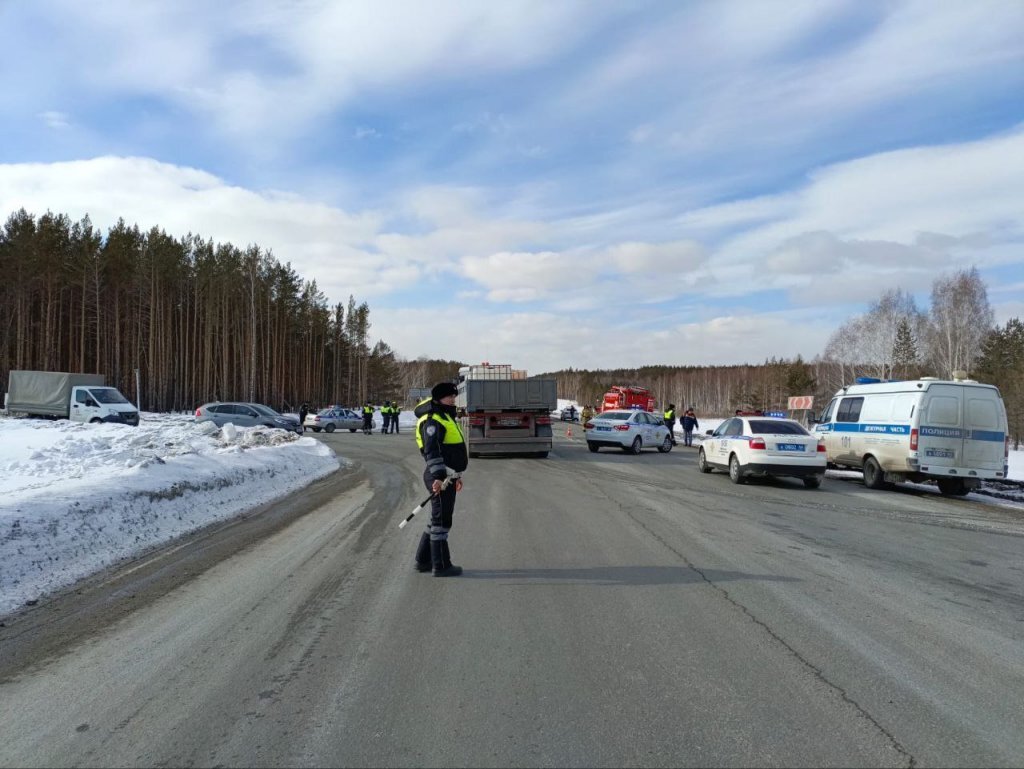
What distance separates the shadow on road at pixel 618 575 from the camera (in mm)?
6516

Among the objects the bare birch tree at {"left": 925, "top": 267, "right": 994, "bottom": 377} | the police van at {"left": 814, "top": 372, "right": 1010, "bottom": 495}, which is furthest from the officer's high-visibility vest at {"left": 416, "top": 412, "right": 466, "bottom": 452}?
the bare birch tree at {"left": 925, "top": 267, "right": 994, "bottom": 377}

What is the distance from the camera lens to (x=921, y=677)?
4.23 m

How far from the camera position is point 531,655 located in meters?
4.54

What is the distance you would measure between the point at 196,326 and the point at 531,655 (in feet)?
205

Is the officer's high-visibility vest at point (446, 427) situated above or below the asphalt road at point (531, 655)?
above

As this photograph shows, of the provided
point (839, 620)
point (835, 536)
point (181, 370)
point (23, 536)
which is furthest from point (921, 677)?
point (181, 370)

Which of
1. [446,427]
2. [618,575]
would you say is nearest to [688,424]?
[618,575]

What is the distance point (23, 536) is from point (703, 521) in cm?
861

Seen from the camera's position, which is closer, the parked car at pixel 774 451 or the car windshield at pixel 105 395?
the parked car at pixel 774 451

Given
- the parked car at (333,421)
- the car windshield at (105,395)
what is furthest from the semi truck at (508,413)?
the parked car at (333,421)

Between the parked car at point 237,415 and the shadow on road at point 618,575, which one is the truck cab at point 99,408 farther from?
the shadow on road at point 618,575

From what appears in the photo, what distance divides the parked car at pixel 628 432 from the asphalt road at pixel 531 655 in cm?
1645

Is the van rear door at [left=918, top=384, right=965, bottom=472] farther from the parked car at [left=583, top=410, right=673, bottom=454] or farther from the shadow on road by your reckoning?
the parked car at [left=583, top=410, right=673, bottom=454]

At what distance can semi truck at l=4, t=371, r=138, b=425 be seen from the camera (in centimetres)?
3222
